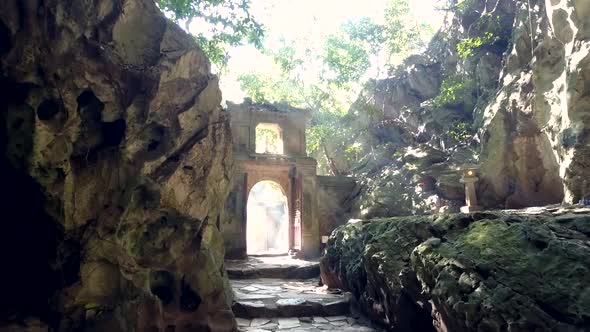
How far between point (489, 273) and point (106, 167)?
539 centimetres

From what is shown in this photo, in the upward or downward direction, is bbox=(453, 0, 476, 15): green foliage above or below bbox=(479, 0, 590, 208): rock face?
above

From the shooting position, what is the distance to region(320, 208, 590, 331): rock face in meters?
3.25

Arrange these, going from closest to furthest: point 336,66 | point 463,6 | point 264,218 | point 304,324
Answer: point 304,324 → point 463,6 → point 336,66 → point 264,218

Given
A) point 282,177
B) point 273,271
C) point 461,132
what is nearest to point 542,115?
point 461,132

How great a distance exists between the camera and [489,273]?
3830mm

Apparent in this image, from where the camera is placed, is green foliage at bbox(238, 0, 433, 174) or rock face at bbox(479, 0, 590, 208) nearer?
rock face at bbox(479, 0, 590, 208)

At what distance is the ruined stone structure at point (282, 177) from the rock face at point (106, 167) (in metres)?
8.28

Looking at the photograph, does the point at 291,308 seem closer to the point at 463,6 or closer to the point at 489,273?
the point at 489,273

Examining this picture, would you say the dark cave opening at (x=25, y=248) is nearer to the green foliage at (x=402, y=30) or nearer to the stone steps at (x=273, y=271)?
the stone steps at (x=273, y=271)

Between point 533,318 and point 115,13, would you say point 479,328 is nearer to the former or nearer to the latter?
point 533,318

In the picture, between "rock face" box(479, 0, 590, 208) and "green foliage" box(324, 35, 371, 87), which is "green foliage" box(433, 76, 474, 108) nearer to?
"rock face" box(479, 0, 590, 208)

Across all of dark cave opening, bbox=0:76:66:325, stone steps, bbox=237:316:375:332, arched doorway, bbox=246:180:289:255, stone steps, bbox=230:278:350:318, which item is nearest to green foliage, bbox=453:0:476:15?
stone steps, bbox=230:278:350:318

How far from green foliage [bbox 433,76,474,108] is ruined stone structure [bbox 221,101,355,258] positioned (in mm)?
5974

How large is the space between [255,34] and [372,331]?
31.3 ft
